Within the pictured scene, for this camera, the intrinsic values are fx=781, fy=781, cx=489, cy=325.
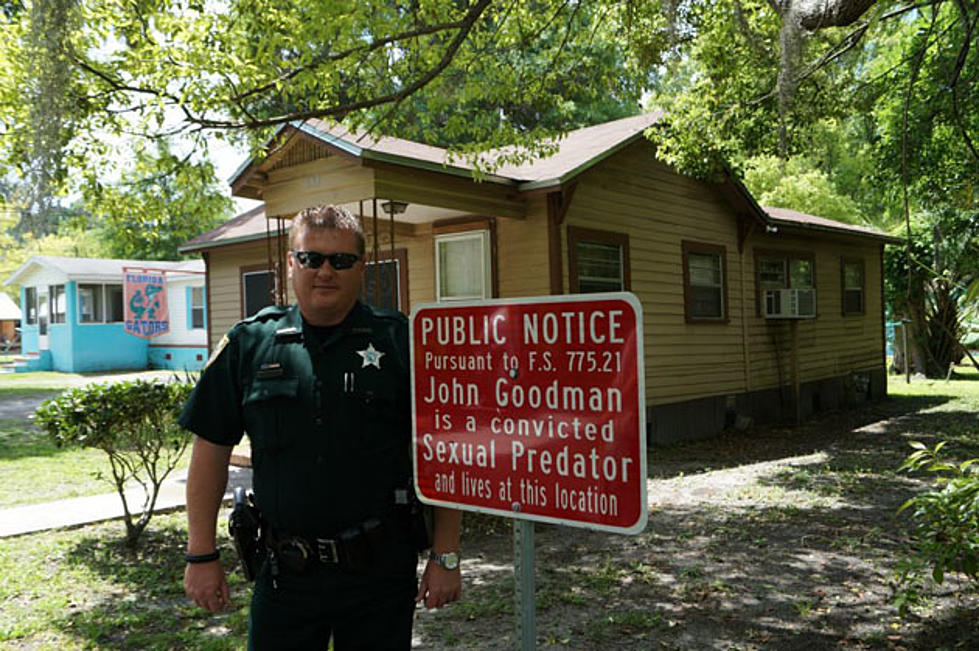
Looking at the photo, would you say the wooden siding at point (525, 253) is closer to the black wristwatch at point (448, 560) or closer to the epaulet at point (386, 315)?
the epaulet at point (386, 315)

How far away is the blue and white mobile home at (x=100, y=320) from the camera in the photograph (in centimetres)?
2639

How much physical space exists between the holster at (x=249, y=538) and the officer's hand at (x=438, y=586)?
53cm

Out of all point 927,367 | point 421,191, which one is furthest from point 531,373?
point 927,367

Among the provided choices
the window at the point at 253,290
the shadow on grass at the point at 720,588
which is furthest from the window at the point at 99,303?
the shadow on grass at the point at 720,588

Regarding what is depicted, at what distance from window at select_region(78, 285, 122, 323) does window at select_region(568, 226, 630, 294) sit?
22.5m

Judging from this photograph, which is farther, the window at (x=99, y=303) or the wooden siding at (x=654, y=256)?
the window at (x=99, y=303)

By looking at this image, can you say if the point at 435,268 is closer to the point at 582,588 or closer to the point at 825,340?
the point at 582,588

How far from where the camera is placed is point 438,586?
243 centimetres

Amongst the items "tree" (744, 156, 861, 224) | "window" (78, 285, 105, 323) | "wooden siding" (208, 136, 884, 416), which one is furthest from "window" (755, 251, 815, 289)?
"window" (78, 285, 105, 323)

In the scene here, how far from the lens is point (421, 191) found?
8.94m

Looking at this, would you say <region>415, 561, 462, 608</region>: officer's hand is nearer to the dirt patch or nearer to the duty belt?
the duty belt

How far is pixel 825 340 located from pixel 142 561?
48.9 feet

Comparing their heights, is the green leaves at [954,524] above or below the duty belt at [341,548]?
below

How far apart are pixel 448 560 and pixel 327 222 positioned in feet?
3.71
